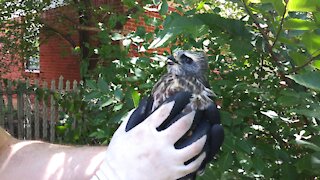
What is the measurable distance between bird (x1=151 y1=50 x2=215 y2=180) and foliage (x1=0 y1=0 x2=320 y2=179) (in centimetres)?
13

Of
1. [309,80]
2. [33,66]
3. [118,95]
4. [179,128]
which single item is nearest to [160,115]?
[179,128]

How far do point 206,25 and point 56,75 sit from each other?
11407mm

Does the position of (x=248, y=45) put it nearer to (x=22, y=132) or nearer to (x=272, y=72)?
(x=272, y=72)

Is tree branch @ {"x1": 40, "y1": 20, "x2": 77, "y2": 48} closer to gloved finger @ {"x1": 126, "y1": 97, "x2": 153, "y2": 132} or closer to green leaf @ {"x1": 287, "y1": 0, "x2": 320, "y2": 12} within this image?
gloved finger @ {"x1": 126, "y1": 97, "x2": 153, "y2": 132}

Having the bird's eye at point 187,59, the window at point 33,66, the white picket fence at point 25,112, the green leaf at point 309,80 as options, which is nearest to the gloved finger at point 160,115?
the bird's eye at point 187,59

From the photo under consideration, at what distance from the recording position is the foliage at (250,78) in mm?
1561

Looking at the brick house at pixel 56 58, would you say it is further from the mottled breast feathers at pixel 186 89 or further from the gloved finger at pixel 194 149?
the gloved finger at pixel 194 149

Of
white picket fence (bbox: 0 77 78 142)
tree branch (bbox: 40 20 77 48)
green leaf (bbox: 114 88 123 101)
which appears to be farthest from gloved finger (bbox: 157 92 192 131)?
tree branch (bbox: 40 20 77 48)

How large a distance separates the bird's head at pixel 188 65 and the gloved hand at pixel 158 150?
15cm

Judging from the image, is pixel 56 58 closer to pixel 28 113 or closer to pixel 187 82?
pixel 28 113

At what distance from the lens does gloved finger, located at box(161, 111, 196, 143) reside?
1.37m

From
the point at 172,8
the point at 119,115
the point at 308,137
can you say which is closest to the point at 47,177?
the point at 119,115

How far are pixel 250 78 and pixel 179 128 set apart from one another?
4.49ft

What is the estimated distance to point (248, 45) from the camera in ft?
5.92
